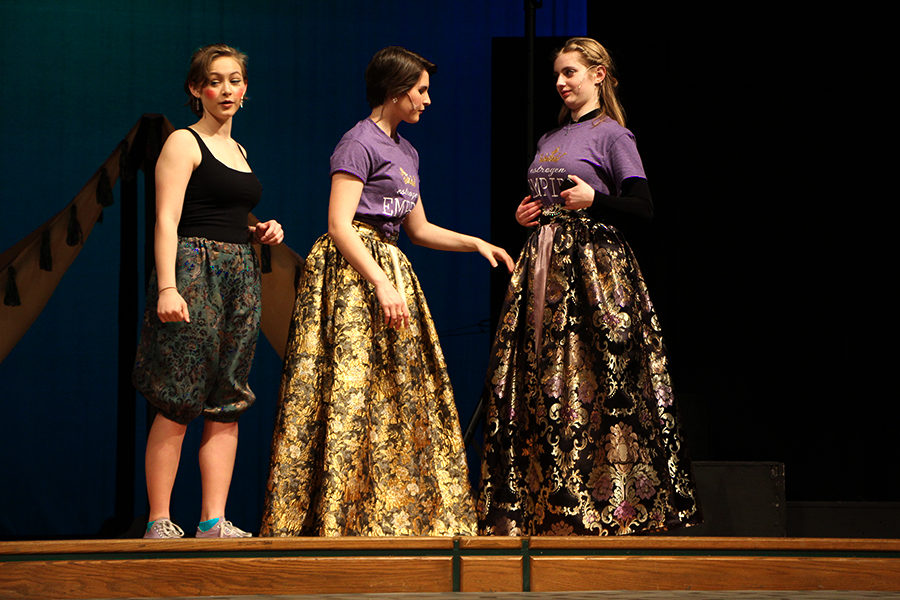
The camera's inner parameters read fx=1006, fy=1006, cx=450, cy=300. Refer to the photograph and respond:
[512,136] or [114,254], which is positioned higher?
[512,136]

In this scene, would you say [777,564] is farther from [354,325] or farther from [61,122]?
[61,122]

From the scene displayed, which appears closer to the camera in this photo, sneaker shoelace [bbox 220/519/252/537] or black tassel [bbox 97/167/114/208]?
sneaker shoelace [bbox 220/519/252/537]

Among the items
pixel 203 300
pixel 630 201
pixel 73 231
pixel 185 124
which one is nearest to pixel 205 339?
pixel 203 300

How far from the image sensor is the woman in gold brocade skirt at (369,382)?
2.34 metres

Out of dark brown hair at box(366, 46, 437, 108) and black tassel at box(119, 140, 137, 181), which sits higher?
dark brown hair at box(366, 46, 437, 108)

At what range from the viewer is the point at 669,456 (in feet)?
8.00

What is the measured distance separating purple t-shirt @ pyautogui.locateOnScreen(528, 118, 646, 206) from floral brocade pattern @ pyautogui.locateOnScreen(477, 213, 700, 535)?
107 millimetres

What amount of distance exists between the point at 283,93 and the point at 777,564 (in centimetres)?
299

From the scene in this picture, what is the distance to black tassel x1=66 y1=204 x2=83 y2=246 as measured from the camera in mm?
2949

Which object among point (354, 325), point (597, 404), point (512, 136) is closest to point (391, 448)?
point (354, 325)

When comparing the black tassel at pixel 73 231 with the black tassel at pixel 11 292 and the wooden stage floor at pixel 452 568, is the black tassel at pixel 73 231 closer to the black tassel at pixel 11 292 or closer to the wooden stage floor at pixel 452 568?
the black tassel at pixel 11 292

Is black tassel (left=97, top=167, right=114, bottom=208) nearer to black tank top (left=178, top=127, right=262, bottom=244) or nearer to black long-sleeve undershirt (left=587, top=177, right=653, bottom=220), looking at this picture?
black tank top (left=178, top=127, right=262, bottom=244)

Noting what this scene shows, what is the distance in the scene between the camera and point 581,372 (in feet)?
8.10

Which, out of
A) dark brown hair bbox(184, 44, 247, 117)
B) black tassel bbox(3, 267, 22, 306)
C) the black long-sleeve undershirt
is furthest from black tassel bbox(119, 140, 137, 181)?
the black long-sleeve undershirt
